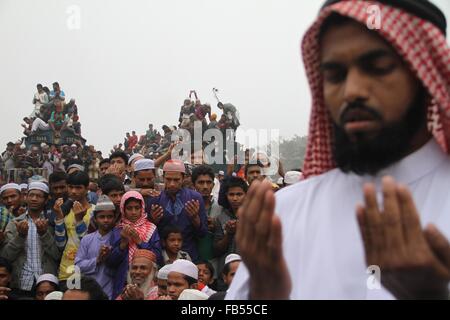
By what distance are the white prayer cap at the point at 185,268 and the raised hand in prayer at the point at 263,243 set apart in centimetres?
306

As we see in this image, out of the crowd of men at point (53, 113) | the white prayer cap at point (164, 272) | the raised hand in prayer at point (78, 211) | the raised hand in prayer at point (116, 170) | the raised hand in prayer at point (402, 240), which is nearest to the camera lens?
the raised hand in prayer at point (402, 240)

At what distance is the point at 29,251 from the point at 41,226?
0.26 meters

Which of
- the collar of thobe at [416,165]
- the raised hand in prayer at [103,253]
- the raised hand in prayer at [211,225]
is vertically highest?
the raised hand in prayer at [211,225]

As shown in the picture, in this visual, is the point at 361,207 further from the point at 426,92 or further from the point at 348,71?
the point at 426,92

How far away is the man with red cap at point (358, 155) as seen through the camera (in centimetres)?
128

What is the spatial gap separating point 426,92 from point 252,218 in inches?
27.9

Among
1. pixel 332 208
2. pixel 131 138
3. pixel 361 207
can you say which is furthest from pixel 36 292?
pixel 131 138

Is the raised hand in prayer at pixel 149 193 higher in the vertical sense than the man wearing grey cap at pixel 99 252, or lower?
higher

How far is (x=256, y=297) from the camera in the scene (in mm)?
1326

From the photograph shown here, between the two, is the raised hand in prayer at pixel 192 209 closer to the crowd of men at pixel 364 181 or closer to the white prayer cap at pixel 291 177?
the white prayer cap at pixel 291 177

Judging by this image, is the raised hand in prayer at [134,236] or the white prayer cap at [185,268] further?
the raised hand in prayer at [134,236]

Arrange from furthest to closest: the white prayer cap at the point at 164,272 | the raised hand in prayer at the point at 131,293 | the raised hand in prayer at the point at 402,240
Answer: the white prayer cap at the point at 164,272 → the raised hand in prayer at the point at 131,293 → the raised hand in prayer at the point at 402,240

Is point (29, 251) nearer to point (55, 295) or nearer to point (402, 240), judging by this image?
point (55, 295)

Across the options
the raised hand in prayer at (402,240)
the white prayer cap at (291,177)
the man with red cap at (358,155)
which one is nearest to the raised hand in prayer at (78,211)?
the white prayer cap at (291,177)
